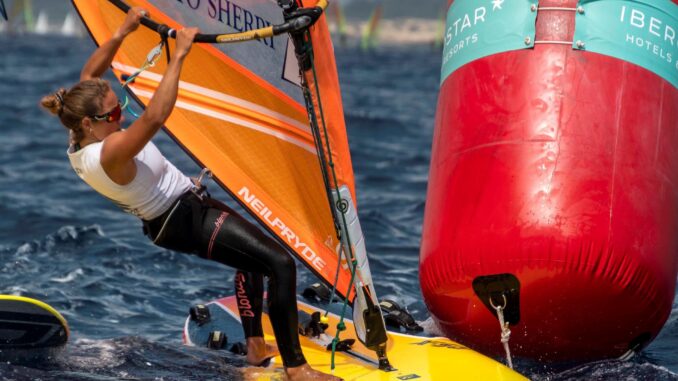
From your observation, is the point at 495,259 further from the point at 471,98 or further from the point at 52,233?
the point at 52,233

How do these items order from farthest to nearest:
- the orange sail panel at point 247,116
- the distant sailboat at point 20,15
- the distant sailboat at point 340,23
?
the distant sailboat at point 340,23 → the distant sailboat at point 20,15 → the orange sail panel at point 247,116

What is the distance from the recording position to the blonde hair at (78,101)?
Answer: 4.58 m

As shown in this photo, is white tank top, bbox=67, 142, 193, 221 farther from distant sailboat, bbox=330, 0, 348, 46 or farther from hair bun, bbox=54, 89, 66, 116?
distant sailboat, bbox=330, 0, 348, 46

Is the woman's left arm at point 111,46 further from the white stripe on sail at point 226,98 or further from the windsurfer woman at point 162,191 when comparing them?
the white stripe on sail at point 226,98

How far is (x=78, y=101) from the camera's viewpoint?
4.58 m

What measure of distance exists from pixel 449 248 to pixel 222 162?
1.46m

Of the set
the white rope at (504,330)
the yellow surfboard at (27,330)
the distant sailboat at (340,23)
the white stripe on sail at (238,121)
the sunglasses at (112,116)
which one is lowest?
the yellow surfboard at (27,330)

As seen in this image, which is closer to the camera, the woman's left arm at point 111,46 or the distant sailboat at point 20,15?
the woman's left arm at point 111,46

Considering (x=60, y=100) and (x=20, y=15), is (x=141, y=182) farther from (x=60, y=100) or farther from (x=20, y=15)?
(x=20, y=15)

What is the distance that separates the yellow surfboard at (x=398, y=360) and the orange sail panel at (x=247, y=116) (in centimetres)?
43

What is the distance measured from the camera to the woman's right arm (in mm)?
4328

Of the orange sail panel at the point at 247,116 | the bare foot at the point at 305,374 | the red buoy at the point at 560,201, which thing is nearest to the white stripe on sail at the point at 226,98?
the orange sail panel at the point at 247,116

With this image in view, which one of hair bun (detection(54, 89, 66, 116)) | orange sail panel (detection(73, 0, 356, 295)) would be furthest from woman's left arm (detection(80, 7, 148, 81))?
orange sail panel (detection(73, 0, 356, 295))

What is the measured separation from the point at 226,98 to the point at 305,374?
174 cm
